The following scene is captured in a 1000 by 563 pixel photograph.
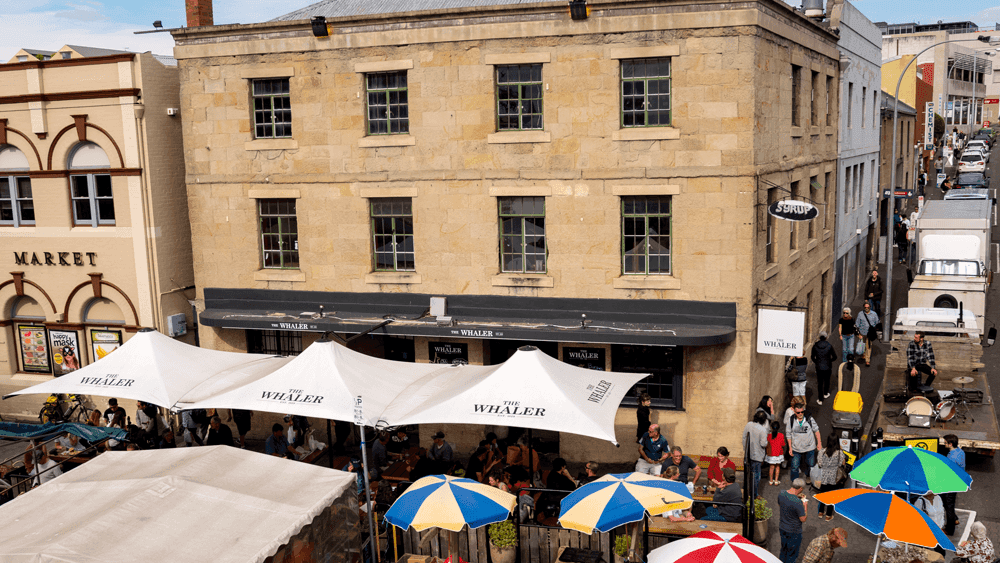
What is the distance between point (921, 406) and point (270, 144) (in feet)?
51.6

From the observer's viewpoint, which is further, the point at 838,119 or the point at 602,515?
the point at 838,119

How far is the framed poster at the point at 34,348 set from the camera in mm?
23688

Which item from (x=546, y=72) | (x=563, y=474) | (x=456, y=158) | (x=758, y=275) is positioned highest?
(x=546, y=72)

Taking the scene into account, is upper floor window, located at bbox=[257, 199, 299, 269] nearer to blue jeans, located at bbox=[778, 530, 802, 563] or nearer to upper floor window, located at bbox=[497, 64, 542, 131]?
upper floor window, located at bbox=[497, 64, 542, 131]

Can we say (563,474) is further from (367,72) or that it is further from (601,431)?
(367,72)

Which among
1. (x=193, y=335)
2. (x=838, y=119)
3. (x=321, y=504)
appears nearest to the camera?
(x=321, y=504)

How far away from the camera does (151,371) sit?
1689 cm

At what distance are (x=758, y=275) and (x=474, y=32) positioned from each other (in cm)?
816

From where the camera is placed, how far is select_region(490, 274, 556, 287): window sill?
62.2 feet

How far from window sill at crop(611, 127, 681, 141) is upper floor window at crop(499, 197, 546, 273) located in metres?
2.25

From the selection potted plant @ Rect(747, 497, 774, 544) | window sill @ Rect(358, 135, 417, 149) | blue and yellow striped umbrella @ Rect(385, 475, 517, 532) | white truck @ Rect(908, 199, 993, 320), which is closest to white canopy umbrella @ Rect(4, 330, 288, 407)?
window sill @ Rect(358, 135, 417, 149)

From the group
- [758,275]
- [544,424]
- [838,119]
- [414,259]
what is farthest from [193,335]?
[838,119]

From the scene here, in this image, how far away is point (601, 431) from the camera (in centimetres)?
1353

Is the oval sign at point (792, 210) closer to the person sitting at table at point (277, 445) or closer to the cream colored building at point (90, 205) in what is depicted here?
the person sitting at table at point (277, 445)
